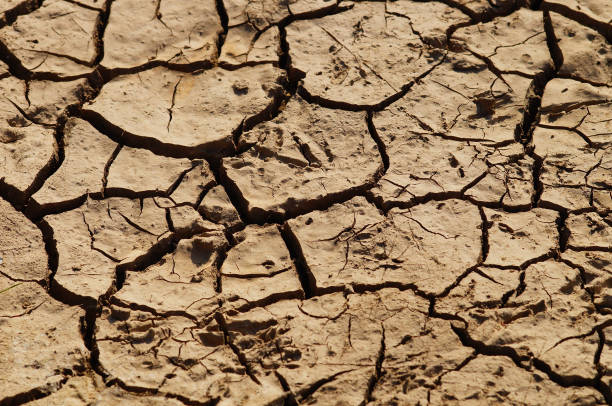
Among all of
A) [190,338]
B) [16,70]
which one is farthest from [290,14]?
[190,338]

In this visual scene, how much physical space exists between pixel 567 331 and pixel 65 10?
2915 mm

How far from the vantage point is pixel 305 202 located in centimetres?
290

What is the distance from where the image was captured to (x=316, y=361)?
2410 mm

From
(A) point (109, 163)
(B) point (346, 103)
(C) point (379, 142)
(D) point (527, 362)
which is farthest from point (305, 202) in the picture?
(D) point (527, 362)

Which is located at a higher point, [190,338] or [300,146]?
[300,146]

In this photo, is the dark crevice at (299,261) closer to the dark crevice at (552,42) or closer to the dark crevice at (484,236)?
the dark crevice at (484,236)

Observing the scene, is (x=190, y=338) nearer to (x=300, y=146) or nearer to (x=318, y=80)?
(x=300, y=146)

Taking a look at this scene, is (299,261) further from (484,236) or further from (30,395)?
(30,395)

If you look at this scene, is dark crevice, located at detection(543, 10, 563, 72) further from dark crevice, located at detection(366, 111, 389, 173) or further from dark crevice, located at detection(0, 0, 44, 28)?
dark crevice, located at detection(0, 0, 44, 28)

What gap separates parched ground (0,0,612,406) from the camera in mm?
2400

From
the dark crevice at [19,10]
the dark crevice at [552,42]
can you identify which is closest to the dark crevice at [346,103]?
the dark crevice at [552,42]

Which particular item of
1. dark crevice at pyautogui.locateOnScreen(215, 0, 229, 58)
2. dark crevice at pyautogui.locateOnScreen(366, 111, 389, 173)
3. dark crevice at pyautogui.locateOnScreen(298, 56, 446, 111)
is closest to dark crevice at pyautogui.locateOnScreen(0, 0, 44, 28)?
dark crevice at pyautogui.locateOnScreen(215, 0, 229, 58)

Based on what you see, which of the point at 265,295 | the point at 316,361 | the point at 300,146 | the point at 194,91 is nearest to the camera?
the point at 316,361

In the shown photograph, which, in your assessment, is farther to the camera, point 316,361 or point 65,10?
point 65,10
